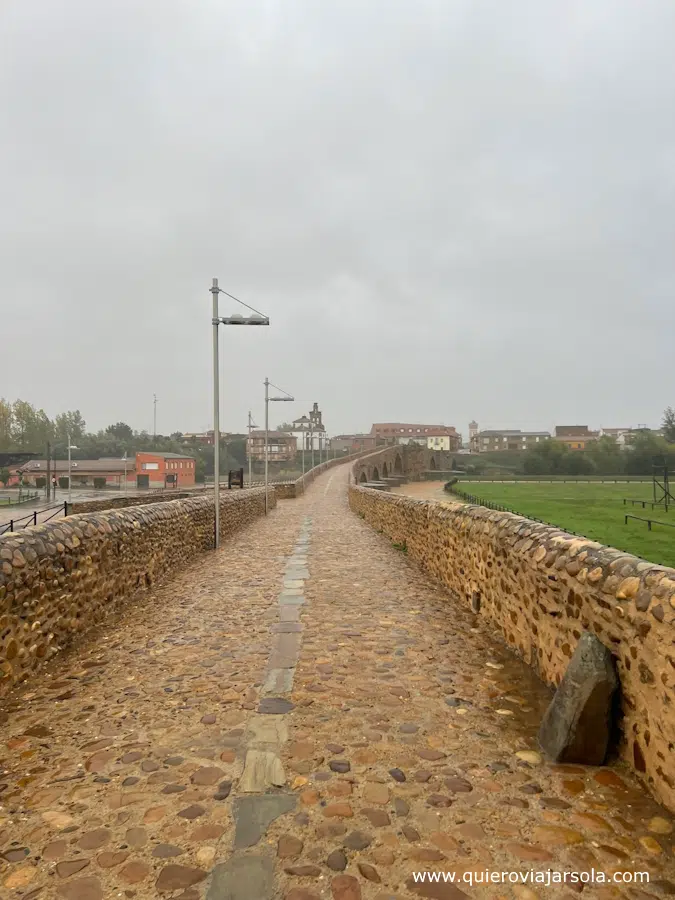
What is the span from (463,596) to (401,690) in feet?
9.58

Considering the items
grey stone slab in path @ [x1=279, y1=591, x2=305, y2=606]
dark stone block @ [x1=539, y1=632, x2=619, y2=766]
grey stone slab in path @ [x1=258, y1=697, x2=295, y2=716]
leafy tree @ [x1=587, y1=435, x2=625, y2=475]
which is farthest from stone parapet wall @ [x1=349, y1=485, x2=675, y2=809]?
leafy tree @ [x1=587, y1=435, x2=625, y2=475]

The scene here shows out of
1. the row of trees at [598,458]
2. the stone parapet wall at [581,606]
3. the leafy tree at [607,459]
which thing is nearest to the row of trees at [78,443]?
the row of trees at [598,458]

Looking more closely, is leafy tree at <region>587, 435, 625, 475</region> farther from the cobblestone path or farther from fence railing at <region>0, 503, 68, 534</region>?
the cobblestone path

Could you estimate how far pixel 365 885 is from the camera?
6.98ft

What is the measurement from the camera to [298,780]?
9.36ft

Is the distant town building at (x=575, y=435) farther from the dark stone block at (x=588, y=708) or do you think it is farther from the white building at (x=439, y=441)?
the dark stone block at (x=588, y=708)

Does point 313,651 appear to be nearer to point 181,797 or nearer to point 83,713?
point 83,713

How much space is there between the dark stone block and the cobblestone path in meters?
0.10

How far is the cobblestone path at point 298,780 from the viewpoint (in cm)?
221

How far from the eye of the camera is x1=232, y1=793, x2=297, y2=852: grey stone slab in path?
239cm

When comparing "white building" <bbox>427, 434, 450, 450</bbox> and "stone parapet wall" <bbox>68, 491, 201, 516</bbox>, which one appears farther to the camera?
"white building" <bbox>427, 434, 450, 450</bbox>

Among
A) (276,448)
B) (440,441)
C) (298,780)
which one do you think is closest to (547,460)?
(276,448)

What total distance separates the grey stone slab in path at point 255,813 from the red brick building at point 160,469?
6760 centimetres

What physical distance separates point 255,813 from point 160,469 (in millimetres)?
71810
